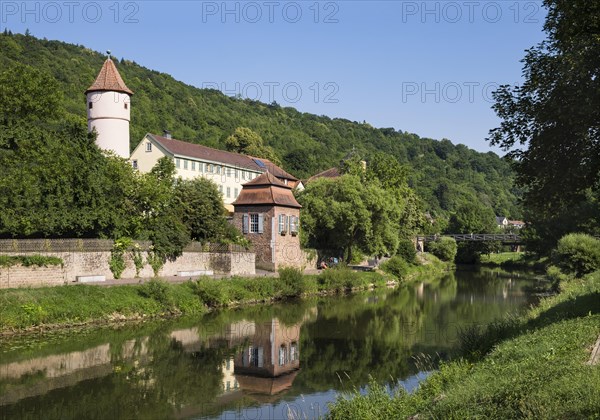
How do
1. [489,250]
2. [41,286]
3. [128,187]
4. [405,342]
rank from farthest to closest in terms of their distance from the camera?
[489,250] < [128,187] < [41,286] < [405,342]

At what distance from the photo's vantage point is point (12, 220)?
30.0 metres

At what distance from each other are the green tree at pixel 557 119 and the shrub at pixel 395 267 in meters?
37.5

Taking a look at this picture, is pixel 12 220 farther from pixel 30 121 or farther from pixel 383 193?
pixel 383 193

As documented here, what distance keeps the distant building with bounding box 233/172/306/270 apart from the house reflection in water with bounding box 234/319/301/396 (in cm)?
1807

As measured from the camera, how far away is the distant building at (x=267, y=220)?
4591 centimetres

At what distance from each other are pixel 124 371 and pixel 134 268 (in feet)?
53.5

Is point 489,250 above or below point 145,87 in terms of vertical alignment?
below

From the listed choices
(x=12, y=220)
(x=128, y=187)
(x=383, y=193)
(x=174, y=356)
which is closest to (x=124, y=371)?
(x=174, y=356)

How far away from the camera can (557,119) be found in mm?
18328

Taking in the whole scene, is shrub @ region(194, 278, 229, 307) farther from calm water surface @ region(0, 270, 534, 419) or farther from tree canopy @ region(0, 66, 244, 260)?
tree canopy @ region(0, 66, 244, 260)

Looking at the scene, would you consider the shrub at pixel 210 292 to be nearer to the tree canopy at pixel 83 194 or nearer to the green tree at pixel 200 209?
the tree canopy at pixel 83 194

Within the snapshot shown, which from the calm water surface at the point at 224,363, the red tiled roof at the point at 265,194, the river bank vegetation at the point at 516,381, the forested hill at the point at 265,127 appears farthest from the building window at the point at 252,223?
the forested hill at the point at 265,127

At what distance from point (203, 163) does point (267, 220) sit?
2060cm

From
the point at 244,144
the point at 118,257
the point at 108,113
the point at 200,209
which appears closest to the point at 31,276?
the point at 118,257
